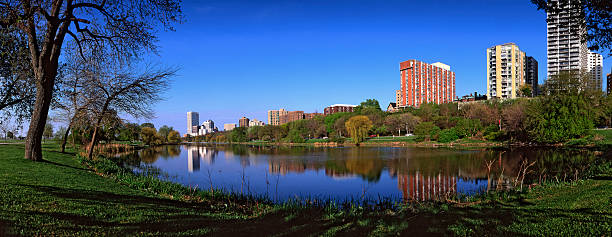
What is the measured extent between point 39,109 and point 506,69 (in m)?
103

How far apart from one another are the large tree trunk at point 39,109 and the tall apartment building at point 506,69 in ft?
317

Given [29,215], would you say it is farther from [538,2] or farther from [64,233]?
[538,2]

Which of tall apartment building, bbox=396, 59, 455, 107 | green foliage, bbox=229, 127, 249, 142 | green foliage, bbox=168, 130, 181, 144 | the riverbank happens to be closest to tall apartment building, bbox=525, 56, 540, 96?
tall apartment building, bbox=396, 59, 455, 107

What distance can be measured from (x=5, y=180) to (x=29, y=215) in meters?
4.03

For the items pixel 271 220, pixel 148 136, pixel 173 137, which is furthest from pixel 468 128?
pixel 173 137

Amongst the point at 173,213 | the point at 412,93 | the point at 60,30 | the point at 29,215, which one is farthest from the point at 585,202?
the point at 412,93

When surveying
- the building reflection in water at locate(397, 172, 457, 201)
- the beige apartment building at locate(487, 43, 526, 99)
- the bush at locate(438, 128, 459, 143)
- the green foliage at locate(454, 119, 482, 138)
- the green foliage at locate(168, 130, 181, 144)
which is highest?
the beige apartment building at locate(487, 43, 526, 99)

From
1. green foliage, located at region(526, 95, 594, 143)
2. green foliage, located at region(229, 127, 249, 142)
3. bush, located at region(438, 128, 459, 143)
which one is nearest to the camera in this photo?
green foliage, located at region(526, 95, 594, 143)

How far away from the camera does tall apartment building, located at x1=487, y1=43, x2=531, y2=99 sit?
3465 inches

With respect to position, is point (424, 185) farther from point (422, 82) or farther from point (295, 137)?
point (422, 82)

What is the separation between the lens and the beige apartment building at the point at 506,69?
88.0 metres

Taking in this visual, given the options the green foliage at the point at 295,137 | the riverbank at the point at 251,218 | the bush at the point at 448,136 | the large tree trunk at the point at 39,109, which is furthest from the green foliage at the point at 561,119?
the green foliage at the point at 295,137

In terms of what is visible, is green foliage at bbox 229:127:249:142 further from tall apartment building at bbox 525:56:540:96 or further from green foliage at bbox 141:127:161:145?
tall apartment building at bbox 525:56:540:96

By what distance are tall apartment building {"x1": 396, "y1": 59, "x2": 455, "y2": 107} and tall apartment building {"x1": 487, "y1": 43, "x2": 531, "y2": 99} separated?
28475 millimetres
